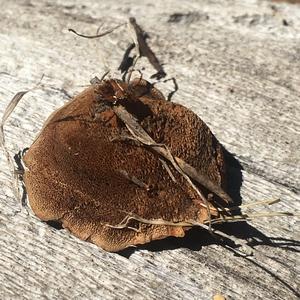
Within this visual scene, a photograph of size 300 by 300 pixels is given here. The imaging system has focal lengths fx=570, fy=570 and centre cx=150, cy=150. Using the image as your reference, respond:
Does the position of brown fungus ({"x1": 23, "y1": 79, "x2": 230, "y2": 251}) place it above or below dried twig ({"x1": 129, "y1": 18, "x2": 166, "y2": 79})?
below

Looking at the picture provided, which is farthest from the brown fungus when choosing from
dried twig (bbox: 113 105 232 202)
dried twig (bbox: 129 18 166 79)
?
dried twig (bbox: 129 18 166 79)

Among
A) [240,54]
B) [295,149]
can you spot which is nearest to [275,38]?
[240,54]

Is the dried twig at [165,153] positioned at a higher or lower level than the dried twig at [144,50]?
lower

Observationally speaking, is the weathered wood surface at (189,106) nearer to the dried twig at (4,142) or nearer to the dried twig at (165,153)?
the dried twig at (4,142)

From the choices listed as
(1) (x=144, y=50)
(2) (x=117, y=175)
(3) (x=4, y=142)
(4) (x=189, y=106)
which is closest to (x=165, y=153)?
(2) (x=117, y=175)

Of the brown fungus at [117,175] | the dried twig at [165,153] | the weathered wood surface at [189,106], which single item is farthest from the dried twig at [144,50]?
the dried twig at [165,153]

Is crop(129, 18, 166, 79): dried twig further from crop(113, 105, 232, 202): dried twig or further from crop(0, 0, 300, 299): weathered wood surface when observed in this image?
crop(113, 105, 232, 202): dried twig

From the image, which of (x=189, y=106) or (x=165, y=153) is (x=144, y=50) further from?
(x=165, y=153)
